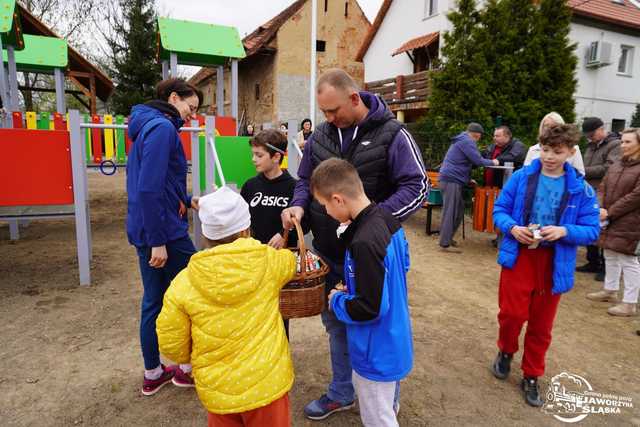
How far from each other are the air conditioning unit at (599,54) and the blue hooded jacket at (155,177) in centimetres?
1646

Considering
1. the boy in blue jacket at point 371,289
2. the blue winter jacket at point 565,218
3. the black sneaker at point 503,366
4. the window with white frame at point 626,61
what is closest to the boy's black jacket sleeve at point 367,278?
the boy in blue jacket at point 371,289

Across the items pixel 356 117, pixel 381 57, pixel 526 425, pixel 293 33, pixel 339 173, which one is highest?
pixel 293 33

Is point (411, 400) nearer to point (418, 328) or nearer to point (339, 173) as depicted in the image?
point (418, 328)

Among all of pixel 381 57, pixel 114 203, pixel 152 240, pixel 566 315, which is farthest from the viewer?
pixel 381 57

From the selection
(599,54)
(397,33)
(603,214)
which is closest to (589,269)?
(603,214)

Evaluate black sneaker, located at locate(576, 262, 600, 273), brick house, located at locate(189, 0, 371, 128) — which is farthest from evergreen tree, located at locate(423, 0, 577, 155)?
brick house, located at locate(189, 0, 371, 128)

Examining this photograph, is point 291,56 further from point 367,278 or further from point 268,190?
point 367,278

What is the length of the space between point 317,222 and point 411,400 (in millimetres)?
1304

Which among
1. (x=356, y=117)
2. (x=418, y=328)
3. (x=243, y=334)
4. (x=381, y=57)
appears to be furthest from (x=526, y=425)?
(x=381, y=57)

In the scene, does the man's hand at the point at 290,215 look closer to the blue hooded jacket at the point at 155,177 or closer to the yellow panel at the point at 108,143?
the blue hooded jacket at the point at 155,177

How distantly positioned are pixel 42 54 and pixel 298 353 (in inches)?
458

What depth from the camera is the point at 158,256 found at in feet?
7.54

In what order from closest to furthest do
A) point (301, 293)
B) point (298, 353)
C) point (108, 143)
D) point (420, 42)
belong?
point (301, 293)
point (298, 353)
point (108, 143)
point (420, 42)

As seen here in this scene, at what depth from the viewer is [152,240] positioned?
2.27 metres
